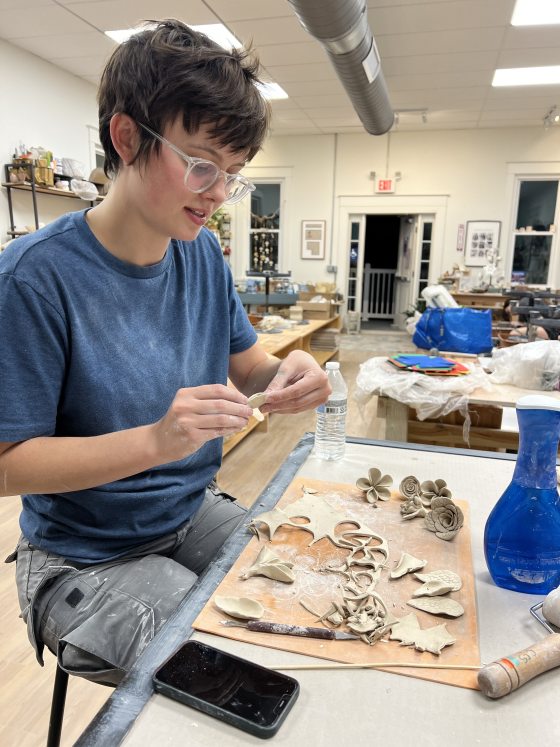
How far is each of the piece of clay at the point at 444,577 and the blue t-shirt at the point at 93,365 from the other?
21.1 inches

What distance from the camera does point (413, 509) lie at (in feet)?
3.54

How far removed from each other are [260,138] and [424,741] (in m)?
0.99

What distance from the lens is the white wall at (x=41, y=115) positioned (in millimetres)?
5180

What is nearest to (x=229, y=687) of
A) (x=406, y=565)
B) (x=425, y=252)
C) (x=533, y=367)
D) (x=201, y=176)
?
(x=406, y=565)

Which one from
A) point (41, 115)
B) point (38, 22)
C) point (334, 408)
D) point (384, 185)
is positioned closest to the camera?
point (334, 408)

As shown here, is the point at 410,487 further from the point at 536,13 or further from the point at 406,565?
the point at 536,13

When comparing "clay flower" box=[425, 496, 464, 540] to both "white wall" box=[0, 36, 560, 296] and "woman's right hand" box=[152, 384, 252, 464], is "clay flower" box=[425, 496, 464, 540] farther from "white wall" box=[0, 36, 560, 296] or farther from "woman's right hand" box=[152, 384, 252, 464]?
"white wall" box=[0, 36, 560, 296]

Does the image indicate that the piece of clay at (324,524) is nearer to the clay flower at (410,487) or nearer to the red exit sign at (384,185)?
the clay flower at (410,487)

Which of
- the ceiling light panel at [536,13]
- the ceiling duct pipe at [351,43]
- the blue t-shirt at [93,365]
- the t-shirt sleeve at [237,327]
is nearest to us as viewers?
the blue t-shirt at [93,365]

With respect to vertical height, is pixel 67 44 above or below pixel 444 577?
above

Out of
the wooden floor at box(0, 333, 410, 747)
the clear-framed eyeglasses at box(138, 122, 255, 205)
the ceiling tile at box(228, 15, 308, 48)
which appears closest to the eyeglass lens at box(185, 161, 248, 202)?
the clear-framed eyeglasses at box(138, 122, 255, 205)

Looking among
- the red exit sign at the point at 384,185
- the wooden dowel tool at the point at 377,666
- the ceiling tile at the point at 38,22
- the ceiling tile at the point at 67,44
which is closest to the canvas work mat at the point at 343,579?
the wooden dowel tool at the point at 377,666

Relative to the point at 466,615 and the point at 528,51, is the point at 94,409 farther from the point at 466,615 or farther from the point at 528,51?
the point at 528,51

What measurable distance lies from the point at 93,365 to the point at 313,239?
8400 millimetres
